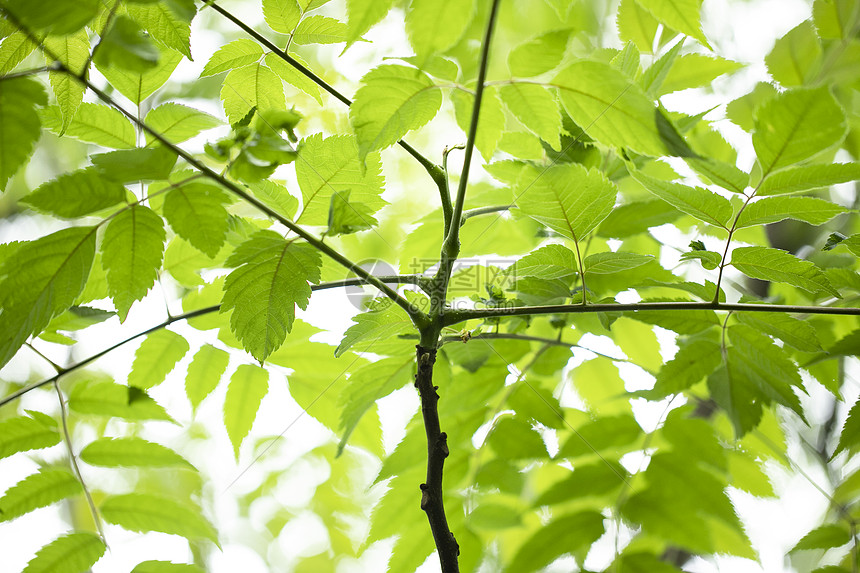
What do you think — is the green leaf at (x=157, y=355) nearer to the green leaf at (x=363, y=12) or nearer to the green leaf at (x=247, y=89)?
the green leaf at (x=247, y=89)

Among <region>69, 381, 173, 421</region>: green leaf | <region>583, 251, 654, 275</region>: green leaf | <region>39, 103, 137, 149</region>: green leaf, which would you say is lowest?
<region>69, 381, 173, 421</region>: green leaf

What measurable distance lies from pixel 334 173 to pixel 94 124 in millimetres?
431

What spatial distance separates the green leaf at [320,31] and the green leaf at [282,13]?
14 millimetres

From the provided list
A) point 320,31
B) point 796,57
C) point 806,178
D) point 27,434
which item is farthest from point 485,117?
point 27,434

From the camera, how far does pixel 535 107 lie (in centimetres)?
86

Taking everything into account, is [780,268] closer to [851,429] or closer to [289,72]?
[851,429]

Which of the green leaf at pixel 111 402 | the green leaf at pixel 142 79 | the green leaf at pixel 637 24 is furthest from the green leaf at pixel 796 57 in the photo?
the green leaf at pixel 111 402

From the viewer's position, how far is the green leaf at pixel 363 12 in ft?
2.24

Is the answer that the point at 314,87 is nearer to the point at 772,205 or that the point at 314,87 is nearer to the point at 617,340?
the point at 772,205

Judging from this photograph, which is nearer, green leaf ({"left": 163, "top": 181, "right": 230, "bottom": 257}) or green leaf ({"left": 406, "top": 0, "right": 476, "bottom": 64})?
green leaf ({"left": 406, "top": 0, "right": 476, "bottom": 64})

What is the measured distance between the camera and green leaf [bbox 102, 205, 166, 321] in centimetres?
84

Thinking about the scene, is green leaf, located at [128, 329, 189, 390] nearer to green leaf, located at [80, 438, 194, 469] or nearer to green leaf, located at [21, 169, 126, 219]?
green leaf, located at [80, 438, 194, 469]

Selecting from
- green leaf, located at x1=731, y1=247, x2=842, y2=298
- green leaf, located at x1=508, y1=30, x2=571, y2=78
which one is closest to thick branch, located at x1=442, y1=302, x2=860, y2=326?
green leaf, located at x1=731, y1=247, x2=842, y2=298

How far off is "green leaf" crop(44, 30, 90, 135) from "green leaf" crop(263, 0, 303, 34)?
314mm
